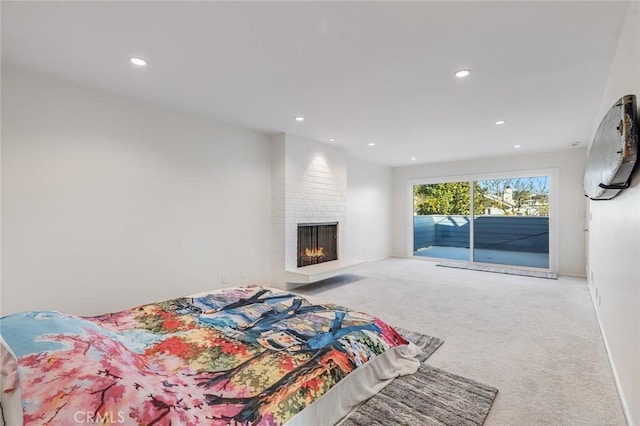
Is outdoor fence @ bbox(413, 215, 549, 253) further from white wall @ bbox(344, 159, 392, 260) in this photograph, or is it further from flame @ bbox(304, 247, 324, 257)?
flame @ bbox(304, 247, 324, 257)

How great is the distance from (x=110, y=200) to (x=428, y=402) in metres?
3.33

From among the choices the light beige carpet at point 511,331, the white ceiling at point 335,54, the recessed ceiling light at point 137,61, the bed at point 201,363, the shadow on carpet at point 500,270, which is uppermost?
the recessed ceiling light at point 137,61

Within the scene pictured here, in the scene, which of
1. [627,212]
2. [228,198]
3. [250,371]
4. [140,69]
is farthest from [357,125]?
[250,371]

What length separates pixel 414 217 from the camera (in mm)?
7566

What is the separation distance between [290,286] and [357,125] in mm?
2604

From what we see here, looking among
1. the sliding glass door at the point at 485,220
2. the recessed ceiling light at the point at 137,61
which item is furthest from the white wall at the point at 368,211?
the recessed ceiling light at the point at 137,61

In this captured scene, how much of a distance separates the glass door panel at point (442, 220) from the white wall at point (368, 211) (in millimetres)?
763

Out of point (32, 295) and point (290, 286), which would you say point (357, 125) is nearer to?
point (290, 286)

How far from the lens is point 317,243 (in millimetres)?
5086

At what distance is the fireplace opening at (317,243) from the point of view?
4.77 metres

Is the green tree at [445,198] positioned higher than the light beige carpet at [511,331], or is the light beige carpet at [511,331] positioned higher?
the green tree at [445,198]

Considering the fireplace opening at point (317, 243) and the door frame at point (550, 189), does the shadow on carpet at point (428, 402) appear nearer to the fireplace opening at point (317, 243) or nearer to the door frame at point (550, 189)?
the fireplace opening at point (317, 243)

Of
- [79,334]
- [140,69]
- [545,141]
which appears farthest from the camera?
[545,141]

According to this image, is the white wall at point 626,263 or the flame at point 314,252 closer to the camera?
the white wall at point 626,263
